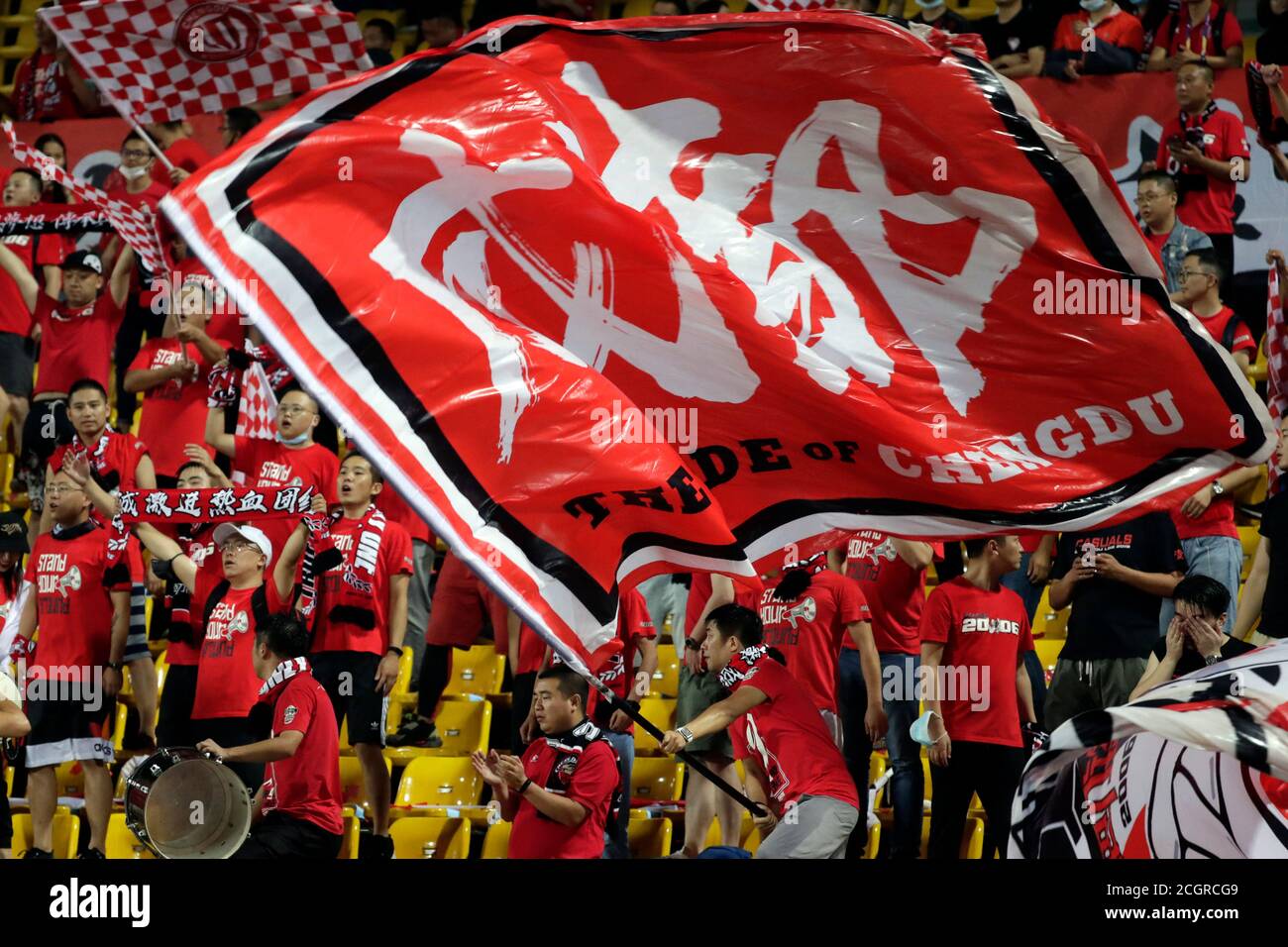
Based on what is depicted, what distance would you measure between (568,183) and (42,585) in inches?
199

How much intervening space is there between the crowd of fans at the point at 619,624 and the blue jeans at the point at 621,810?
0.8 inches

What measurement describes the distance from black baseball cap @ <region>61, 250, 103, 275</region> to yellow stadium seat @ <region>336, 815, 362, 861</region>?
4630mm

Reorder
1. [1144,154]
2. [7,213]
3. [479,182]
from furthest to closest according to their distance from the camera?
[7,213] < [1144,154] < [479,182]

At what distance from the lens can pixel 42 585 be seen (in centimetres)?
936

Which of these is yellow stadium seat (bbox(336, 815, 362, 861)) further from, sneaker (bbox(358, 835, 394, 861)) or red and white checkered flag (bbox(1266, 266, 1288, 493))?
red and white checkered flag (bbox(1266, 266, 1288, 493))

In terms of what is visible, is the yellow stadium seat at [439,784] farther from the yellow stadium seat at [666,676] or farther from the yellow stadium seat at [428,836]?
the yellow stadium seat at [666,676]

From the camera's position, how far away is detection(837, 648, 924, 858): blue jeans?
8180 millimetres

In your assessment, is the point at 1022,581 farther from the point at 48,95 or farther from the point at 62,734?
the point at 48,95

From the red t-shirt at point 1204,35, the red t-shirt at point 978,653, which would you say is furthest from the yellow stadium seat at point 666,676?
the red t-shirt at point 1204,35

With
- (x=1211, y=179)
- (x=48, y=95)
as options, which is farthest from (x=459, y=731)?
(x=48, y=95)

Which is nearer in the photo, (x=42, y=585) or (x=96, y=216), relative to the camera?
(x=42, y=585)

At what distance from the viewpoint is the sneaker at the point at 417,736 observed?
31.4ft
